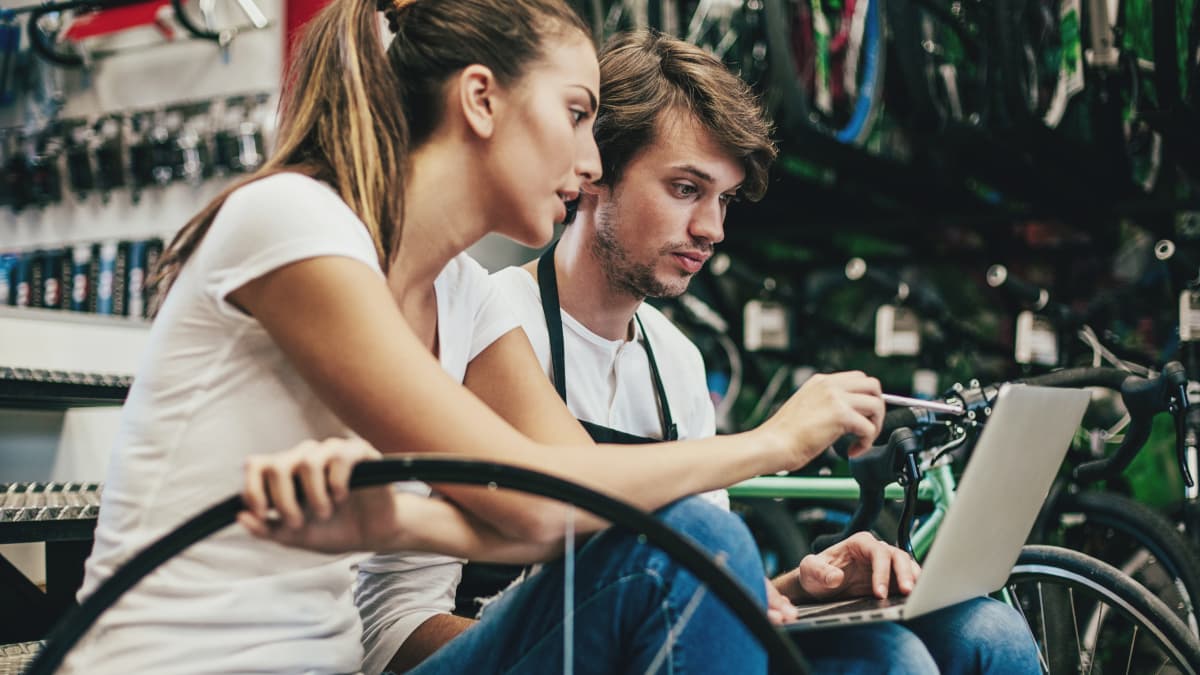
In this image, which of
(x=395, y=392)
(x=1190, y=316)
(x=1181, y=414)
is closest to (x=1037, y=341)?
(x=1190, y=316)

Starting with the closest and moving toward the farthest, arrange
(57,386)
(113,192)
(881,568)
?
(881,568) → (57,386) → (113,192)

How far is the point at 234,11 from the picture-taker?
3.90 m

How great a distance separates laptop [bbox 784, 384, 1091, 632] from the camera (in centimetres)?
117

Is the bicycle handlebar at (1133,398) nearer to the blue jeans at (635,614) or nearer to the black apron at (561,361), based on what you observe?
the black apron at (561,361)

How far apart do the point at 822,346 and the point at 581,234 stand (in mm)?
2299

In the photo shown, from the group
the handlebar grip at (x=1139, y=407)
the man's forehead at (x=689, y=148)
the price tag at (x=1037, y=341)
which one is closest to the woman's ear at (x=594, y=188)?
the man's forehead at (x=689, y=148)

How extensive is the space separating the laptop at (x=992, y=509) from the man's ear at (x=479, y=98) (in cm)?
58

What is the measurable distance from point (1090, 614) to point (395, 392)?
1448 mm

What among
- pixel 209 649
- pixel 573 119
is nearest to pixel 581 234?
pixel 573 119

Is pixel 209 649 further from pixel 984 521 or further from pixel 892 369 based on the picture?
pixel 892 369

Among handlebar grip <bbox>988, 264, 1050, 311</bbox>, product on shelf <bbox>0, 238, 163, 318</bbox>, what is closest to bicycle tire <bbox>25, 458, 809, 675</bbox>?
handlebar grip <bbox>988, 264, 1050, 311</bbox>

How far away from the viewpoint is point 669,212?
6.18 ft

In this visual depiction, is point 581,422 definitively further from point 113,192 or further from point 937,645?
point 113,192

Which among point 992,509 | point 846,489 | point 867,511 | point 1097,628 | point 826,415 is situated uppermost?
point 826,415
